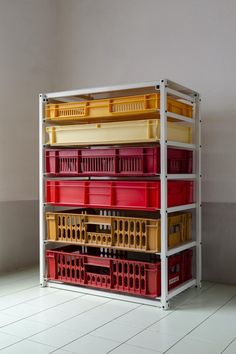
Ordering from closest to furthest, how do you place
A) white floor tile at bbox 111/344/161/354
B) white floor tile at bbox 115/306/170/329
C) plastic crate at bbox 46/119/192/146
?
1. white floor tile at bbox 111/344/161/354
2. white floor tile at bbox 115/306/170/329
3. plastic crate at bbox 46/119/192/146

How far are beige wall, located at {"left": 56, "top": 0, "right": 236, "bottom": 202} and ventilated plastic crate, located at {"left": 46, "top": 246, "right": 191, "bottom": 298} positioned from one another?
1099mm

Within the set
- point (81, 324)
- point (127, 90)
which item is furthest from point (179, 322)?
point (127, 90)

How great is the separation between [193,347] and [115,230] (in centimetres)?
142

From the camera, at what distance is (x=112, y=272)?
158 inches

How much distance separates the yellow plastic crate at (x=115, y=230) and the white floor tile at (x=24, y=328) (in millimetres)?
1020

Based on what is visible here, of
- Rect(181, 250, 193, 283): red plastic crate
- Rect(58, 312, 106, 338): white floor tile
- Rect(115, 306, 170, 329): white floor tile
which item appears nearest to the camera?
Rect(58, 312, 106, 338): white floor tile

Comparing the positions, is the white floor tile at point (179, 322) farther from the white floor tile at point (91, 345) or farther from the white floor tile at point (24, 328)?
the white floor tile at point (24, 328)

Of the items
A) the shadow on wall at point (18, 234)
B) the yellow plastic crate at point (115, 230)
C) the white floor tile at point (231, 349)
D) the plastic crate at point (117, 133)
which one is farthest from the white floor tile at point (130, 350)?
the shadow on wall at point (18, 234)

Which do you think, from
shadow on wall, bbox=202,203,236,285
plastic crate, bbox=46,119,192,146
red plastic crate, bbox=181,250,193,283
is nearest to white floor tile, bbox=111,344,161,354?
red plastic crate, bbox=181,250,193,283

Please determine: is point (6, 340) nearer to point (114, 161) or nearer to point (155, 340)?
point (155, 340)

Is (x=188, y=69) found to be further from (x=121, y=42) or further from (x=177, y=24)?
(x=121, y=42)

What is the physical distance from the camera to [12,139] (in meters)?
5.15

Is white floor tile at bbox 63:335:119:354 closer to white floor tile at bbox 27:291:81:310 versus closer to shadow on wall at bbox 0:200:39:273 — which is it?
white floor tile at bbox 27:291:81:310

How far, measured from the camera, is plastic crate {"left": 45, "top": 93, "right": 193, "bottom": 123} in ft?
12.5
